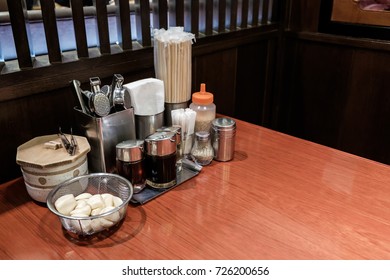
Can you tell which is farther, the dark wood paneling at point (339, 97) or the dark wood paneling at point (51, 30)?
the dark wood paneling at point (339, 97)

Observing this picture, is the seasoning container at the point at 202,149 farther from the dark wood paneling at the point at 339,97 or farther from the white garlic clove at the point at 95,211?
the dark wood paneling at the point at 339,97

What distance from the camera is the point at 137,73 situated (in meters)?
1.53

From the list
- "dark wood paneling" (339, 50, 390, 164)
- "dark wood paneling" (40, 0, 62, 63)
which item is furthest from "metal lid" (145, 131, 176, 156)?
"dark wood paneling" (339, 50, 390, 164)

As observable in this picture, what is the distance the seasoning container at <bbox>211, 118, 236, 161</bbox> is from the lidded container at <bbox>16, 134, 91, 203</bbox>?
443mm

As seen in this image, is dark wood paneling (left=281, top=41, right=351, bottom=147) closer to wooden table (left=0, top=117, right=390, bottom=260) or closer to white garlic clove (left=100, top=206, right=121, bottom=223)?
wooden table (left=0, top=117, right=390, bottom=260)

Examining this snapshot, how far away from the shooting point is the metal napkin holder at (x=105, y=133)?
3.62 feet

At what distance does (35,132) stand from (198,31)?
3.03 ft

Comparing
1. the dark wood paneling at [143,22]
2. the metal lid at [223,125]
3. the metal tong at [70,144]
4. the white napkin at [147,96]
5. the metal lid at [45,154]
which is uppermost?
the dark wood paneling at [143,22]

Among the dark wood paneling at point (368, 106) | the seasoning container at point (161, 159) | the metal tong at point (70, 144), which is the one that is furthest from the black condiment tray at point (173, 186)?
the dark wood paneling at point (368, 106)

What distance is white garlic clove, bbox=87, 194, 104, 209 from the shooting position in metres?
0.96

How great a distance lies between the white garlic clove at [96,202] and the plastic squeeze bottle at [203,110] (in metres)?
0.50

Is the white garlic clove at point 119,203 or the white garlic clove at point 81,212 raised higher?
the white garlic clove at point 81,212
